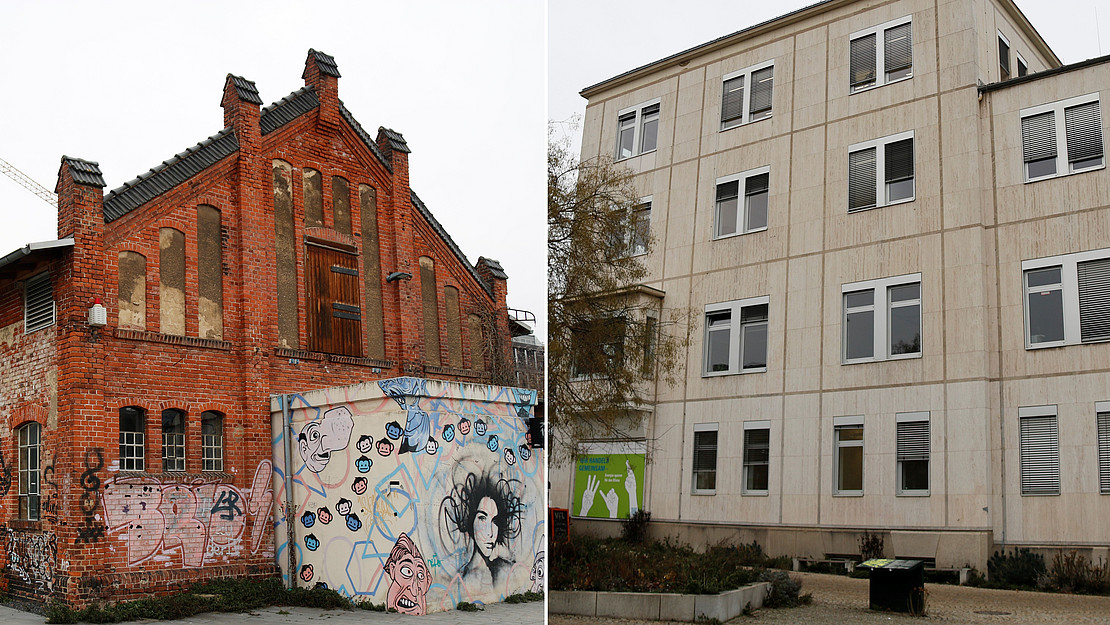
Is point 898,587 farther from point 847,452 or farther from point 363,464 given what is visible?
point 363,464

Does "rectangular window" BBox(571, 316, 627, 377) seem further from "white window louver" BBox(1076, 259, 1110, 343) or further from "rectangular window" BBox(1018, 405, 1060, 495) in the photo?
"white window louver" BBox(1076, 259, 1110, 343)

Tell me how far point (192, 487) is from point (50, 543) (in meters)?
1.26

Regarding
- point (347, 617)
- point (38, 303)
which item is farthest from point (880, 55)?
point (38, 303)

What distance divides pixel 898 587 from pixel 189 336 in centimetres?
680

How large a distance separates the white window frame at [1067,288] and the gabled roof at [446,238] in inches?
284

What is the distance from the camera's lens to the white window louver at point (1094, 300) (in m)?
7.53

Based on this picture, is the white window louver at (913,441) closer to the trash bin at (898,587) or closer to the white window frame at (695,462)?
the trash bin at (898,587)

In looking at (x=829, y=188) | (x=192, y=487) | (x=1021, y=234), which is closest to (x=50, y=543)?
(x=192, y=487)

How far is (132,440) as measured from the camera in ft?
30.3

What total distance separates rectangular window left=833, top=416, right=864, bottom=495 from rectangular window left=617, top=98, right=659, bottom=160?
7.46ft

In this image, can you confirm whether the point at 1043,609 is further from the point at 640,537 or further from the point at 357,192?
the point at 357,192

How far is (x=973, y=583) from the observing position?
24.6ft

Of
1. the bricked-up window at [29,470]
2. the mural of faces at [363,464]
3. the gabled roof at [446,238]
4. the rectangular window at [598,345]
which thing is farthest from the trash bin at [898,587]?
the gabled roof at [446,238]

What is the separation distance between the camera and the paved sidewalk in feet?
26.4
